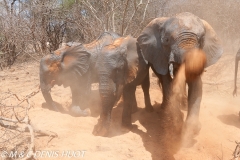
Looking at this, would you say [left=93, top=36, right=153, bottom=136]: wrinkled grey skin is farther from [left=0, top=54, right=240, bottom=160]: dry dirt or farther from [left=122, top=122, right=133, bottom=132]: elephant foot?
[left=0, top=54, right=240, bottom=160]: dry dirt

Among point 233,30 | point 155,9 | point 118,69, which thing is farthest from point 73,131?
point 233,30

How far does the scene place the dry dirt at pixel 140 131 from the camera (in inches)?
147

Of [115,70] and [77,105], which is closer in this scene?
[115,70]

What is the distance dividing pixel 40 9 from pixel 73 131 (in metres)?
7.93

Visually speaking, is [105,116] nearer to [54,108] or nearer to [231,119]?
[54,108]

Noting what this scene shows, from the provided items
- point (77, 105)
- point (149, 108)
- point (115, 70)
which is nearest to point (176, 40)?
point (115, 70)

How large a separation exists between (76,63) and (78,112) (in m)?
1.06

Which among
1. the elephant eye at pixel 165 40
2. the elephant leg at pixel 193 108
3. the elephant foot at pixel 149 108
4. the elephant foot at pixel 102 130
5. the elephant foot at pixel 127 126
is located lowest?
the elephant foot at pixel 149 108

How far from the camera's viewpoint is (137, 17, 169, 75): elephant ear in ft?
13.9

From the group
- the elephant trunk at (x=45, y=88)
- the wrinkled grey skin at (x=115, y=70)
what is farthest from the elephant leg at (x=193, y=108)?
the elephant trunk at (x=45, y=88)

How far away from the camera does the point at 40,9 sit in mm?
10977

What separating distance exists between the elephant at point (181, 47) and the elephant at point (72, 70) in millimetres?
1627

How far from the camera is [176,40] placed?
3541mm

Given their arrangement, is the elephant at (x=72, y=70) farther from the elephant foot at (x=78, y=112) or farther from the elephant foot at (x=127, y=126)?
the elephant foot at (x=127, y=126)
